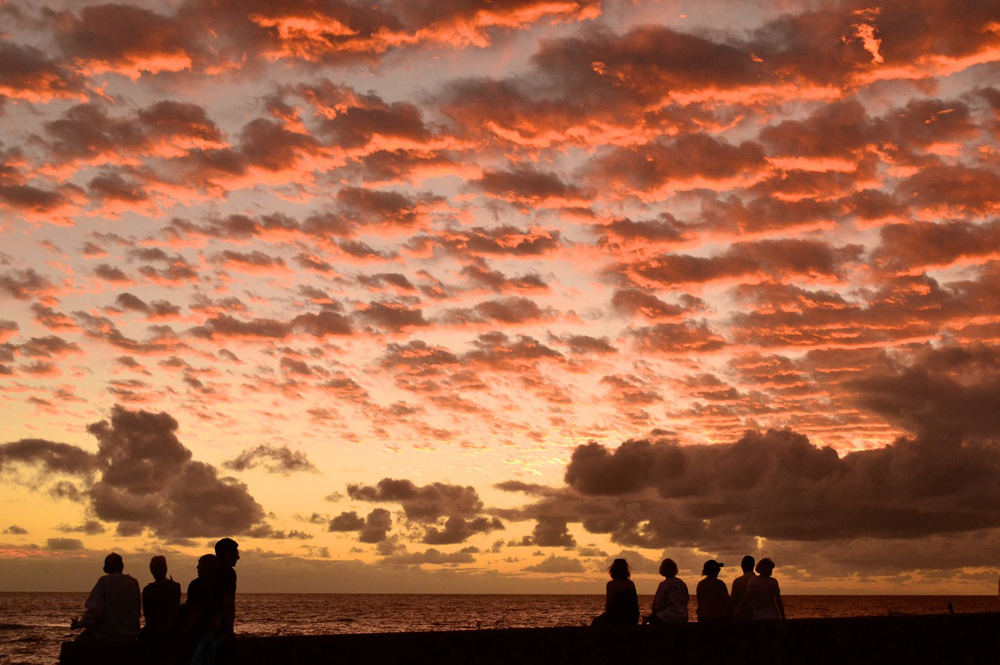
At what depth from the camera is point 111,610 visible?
9070mm

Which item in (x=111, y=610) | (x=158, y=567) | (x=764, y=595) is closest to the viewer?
(x=111, y=610)

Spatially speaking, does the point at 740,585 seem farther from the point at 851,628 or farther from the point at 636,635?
the point at 636,635

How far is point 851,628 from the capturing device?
9.66 metres

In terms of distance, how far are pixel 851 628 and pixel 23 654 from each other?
61108 millimetres

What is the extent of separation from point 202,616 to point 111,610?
2.35 metres

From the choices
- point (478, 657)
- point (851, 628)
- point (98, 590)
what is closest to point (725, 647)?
point (851, 628)

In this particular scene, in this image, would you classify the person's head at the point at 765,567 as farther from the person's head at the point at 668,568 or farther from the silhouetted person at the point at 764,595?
the person's head at the point at 668,568

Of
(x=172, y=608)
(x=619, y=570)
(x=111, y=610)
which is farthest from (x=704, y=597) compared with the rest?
(x=111, y=610)

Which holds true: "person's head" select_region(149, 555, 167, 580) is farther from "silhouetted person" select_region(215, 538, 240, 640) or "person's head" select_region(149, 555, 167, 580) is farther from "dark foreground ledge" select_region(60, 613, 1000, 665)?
"dark foreground ledge" select_region(60, 613, 1000, 665)

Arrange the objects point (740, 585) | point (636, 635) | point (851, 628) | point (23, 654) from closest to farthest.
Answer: point (636, 635)
point (851, 628)
point (740, 585)
point (23, 654)

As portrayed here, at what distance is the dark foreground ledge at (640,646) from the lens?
7039 millimetres

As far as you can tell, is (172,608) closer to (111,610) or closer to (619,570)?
(111,610)

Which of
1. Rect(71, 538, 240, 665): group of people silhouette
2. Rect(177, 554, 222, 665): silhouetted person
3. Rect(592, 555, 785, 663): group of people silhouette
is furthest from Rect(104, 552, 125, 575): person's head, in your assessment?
Rect(592, 555, 785, 663): group of people silhouette

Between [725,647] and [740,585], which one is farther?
[740,585]
